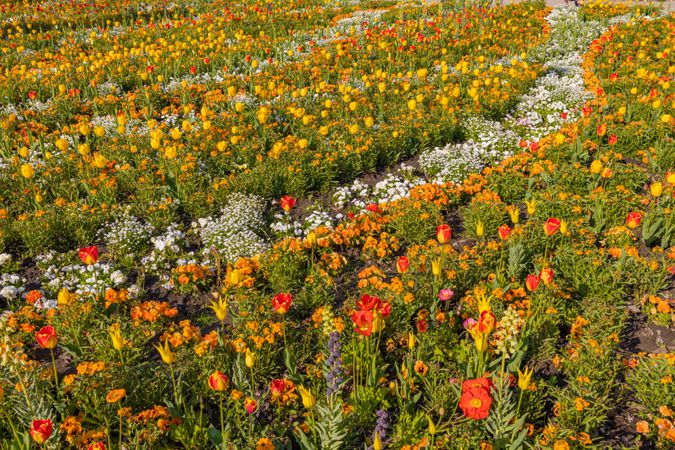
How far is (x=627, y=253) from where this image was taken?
544 cm

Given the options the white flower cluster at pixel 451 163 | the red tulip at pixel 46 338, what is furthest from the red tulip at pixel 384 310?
the white flower cluster at pixel 451 163

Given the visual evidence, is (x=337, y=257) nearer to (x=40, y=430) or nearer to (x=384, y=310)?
(x=384, y=310)

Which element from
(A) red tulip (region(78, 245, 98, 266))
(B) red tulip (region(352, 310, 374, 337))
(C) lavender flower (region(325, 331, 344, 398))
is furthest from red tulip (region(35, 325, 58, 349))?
(B) red tulip (region(352, 310, 374, 337))

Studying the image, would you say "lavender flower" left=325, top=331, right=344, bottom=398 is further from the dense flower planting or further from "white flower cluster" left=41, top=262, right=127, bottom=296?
"white flower cluster" left=41, top=262, right=127, bottom=296

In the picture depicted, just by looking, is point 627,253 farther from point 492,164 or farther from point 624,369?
point 492,164

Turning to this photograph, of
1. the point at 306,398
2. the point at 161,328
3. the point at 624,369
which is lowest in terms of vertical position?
the point at 624,369

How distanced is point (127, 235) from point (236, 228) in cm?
141

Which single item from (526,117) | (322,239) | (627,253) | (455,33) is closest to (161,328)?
(322,239)

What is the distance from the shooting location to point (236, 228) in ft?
20.9

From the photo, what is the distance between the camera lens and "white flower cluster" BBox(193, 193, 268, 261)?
6130 millimetres

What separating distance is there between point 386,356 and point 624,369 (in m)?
2.12

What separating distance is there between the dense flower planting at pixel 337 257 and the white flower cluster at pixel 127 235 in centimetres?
4

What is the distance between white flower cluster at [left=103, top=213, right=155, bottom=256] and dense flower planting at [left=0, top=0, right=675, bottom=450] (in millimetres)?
35

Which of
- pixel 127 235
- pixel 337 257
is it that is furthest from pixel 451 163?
pixel 127 235
